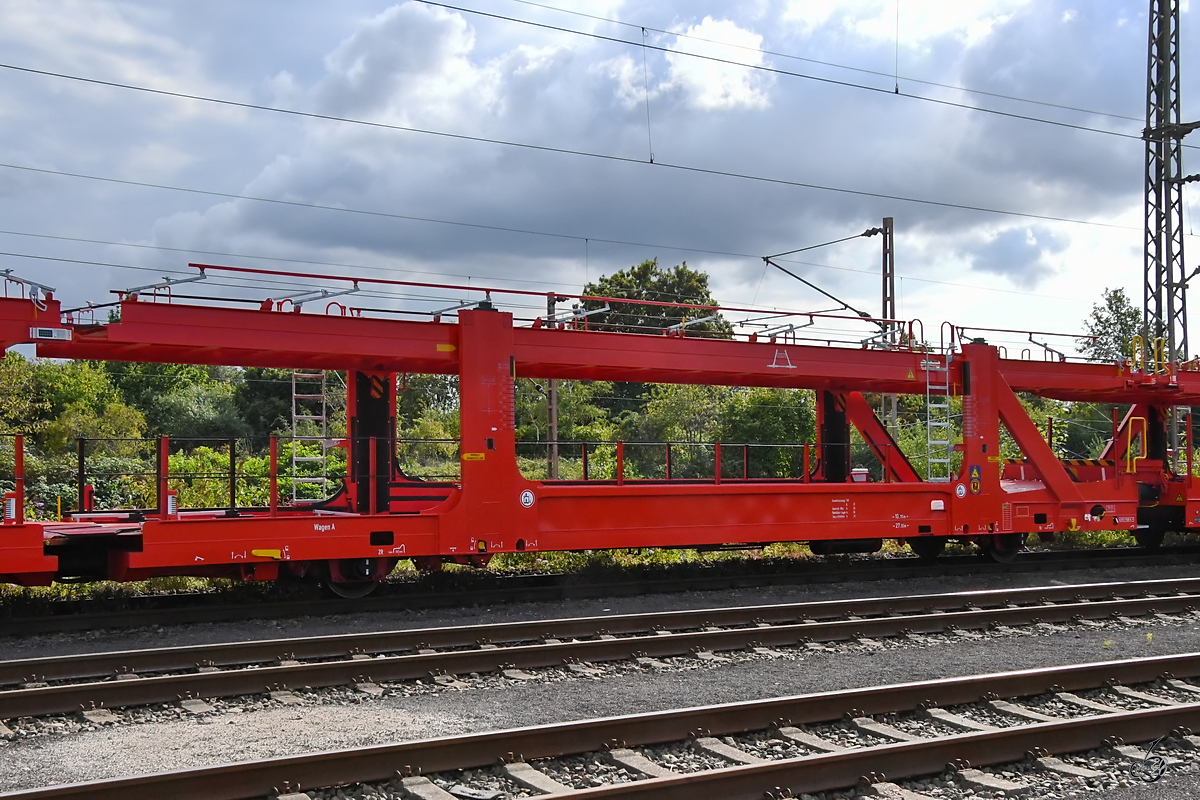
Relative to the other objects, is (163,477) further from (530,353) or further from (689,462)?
(689,462)

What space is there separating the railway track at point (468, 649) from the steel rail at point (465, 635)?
0.04 ft

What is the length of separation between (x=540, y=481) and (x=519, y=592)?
2.16 m

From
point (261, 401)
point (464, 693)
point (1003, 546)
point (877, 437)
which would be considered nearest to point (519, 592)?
point (464, 693)

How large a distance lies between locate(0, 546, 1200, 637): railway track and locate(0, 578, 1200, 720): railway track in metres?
2.48

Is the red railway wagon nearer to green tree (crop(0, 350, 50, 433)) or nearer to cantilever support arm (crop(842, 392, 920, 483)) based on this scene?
cantilever support arm (crop(842, 392, 920, 483))

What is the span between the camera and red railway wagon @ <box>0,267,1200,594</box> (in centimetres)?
1098

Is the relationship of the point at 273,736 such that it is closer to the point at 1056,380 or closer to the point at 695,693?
the point at 695,693

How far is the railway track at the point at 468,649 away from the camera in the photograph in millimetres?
7559

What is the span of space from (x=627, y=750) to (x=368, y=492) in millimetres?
7780

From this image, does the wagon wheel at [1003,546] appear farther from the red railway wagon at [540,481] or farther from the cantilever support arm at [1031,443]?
the cantilever support arm at [1031,443]

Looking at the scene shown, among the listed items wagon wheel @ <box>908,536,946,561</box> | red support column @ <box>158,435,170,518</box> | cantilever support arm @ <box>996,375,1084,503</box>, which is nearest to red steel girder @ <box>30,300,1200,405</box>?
cantilever support arm @ <box>996,375,1084,503</box>

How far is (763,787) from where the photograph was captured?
212 inches

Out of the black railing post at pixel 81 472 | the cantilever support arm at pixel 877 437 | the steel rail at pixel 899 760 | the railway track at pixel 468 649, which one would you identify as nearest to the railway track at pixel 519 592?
the black railing post at pixel 81 472

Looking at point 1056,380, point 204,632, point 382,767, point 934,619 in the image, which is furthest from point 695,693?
point 1056,380
